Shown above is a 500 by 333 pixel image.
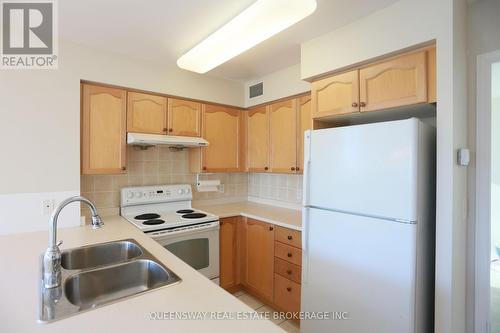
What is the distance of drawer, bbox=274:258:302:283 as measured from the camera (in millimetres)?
2146

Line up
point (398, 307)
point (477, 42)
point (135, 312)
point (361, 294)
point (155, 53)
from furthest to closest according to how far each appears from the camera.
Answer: point (155, 53)
point (477, 42)
point (361, 294)
point (398, 307)
point (135, 312)

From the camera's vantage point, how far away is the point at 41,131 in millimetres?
1905

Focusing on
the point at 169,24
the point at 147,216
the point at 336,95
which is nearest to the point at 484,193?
the point at 336,95

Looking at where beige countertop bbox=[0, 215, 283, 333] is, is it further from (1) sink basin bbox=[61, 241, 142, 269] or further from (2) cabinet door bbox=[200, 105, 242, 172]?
(2) cabinet door bbox=[200, 105, 242, 172]

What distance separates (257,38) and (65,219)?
195 centimetres

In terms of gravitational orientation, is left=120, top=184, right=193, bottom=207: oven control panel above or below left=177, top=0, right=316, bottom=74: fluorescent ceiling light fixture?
below

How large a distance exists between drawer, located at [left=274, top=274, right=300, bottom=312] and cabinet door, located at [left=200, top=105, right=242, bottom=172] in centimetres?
129

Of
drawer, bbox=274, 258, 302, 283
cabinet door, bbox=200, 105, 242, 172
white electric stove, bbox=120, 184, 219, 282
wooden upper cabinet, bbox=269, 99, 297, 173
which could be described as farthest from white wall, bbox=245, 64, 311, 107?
drawer, bbox=274, 258, 302, 283

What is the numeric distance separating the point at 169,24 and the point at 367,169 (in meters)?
1.60

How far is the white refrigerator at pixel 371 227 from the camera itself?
1371mm

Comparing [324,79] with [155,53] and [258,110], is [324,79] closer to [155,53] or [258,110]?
[258,110]

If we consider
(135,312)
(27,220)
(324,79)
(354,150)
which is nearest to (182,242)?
(27,220)

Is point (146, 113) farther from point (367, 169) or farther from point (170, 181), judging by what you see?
point (367, 169)

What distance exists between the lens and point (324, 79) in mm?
2006
